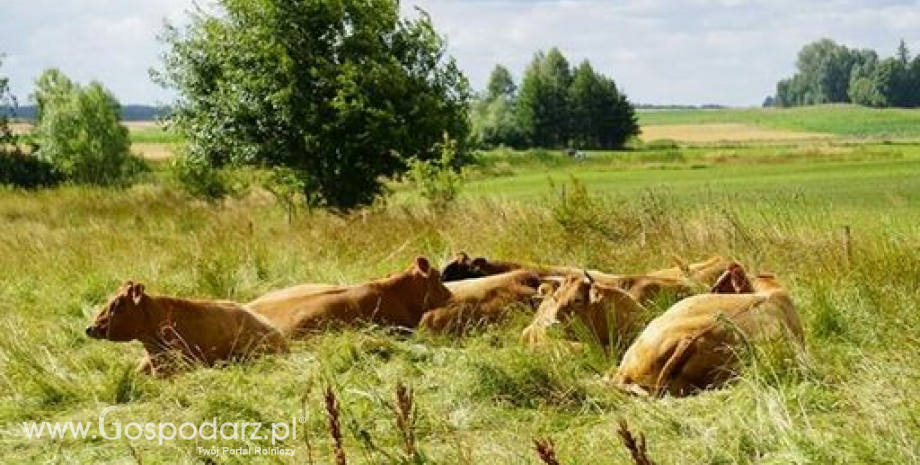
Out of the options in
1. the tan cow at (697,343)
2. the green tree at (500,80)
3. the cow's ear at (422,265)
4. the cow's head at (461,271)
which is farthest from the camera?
the green tree at (500,80)

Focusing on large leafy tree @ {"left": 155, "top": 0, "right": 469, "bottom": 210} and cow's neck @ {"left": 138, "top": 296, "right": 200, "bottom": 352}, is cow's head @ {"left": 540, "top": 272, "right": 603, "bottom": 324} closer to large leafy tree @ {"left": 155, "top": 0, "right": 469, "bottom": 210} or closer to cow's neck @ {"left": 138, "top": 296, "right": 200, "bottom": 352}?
cow's neck @ {"left": 138, "top": 296, "right": 200, "bottom": 352}

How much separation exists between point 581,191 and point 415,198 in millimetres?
6269

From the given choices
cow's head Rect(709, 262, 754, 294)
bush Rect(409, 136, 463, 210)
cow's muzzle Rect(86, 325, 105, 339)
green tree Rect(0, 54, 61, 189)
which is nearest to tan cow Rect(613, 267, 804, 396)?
cow's head Rect(709, 262, 754, 294)

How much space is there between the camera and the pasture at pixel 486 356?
14.4 feet

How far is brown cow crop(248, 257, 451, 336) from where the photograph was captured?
7.20 meters

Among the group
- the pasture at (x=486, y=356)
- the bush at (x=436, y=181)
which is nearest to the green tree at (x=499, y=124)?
the bush at (x=436, y=181)

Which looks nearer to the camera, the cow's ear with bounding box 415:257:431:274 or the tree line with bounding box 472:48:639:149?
the cow's ear with bounding box 415:257:431:274

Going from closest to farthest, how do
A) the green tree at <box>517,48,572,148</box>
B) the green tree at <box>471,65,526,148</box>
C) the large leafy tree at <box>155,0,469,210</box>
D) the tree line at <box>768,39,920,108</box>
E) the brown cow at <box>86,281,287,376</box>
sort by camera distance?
1. the brown cow at <box>86,281,287,376</box>
2. the large leafy tree at <box>155,0,469,210</box>
3. the green tree at <box>471,65,526,148</box>
4. the green tree at <box>517,48,572,148</box>
5. the tree line at <box>768,39,920,108</box>

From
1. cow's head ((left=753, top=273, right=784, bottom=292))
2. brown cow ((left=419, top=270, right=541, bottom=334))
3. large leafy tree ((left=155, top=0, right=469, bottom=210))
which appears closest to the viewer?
cow's head ((left=753, top=273, right=784, bottom=292))

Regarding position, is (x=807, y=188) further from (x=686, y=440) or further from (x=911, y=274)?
(x=686, y=440)

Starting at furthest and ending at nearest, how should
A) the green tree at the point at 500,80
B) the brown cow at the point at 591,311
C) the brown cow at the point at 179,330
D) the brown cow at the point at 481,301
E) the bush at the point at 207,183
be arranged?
the green tree at the point at 500,80
the bush at the point at 207,183
the brown cow at the point at 481,301
the brown cow at the point at 179,330
the brown cow at the point at 591,311

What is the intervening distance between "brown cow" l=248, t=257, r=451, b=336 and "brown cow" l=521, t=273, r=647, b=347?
1.06 meters

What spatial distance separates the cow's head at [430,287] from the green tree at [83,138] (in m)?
39.1

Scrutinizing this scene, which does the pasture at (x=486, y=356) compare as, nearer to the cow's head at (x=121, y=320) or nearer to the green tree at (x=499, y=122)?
the cow's head at (x=121, y=320)
